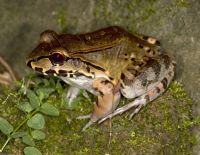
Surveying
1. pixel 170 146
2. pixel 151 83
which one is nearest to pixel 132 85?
pixel 151 83

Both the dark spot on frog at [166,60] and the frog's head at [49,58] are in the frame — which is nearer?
the frog's head at [49,58]

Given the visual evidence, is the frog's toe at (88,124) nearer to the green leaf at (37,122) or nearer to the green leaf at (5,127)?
the green leaf at (37,122)

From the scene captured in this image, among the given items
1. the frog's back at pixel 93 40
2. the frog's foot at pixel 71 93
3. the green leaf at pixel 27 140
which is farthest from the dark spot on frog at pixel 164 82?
the green leaf at pixel 27 140

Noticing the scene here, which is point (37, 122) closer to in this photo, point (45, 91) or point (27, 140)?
point (27, 140)

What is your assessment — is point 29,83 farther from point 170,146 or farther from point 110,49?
point 170,146

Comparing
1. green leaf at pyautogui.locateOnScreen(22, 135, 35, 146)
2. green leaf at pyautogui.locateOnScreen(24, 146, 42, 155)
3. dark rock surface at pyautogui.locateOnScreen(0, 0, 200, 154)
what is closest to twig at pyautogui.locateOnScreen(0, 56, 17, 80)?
dark rock surface at pyautogui.locateOnScreen(0, 0, 200, 154)

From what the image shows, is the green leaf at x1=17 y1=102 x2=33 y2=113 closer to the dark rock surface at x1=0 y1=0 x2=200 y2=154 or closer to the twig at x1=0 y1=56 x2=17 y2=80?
the dark rock surface at x1=0 y1=0 x2=200 y2=154
